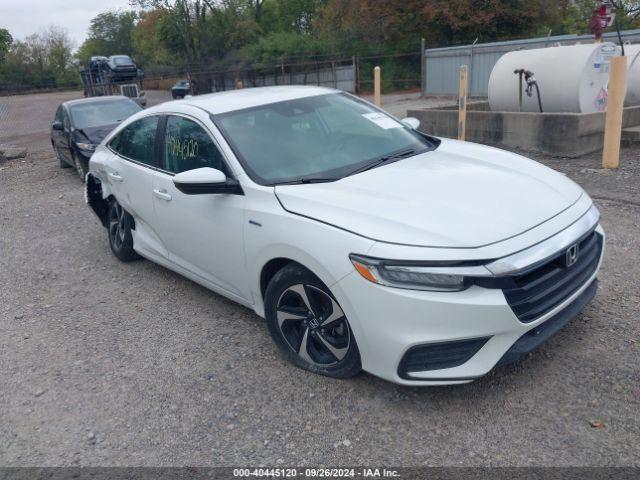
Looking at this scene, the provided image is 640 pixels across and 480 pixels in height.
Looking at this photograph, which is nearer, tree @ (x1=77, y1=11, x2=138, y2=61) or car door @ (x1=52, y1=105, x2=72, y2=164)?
car door @ (x1=52, y1=105, x2=72, y2=164)

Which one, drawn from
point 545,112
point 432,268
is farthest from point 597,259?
point 545,112

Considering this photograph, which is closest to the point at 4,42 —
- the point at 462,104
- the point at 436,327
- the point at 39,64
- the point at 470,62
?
the point at 39,64

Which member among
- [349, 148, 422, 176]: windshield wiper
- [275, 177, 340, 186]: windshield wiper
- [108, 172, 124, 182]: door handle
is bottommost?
[108, 172, 124, 182]: door handle

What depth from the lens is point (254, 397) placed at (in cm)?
341

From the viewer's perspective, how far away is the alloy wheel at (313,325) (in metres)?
3.25

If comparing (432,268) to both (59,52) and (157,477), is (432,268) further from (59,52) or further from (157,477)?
(59,52)

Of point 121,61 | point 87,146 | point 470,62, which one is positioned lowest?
point 87,146

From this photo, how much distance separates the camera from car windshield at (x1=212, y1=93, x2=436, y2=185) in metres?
3.81

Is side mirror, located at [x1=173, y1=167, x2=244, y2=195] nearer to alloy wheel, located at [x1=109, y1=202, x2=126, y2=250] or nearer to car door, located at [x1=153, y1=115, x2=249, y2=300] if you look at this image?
car door, located at [x1=153, y1=115, x2=249, y2=300]

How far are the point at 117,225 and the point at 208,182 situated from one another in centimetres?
253

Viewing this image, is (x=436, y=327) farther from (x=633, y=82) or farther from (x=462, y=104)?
(x=633, y=82)

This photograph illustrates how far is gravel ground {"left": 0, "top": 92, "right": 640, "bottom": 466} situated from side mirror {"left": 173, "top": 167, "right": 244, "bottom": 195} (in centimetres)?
109

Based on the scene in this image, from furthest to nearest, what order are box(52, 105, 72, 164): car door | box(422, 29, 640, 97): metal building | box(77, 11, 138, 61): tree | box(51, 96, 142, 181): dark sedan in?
1. box(77, 11, 138, 61): tree
2. box(422, 29, 640, 97): metal building
3. box(52, 105, 72, 164): car door
4. box(51, 96, 142, 181): dark sedan

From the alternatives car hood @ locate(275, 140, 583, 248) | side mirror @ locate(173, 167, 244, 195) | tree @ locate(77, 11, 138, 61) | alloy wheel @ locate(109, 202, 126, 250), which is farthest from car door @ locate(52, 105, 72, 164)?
tree @ locate(77, 11, 138, 61)
